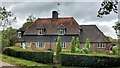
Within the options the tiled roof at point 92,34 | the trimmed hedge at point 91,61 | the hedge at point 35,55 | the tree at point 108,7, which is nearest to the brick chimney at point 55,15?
the tiled roof at point 92,34

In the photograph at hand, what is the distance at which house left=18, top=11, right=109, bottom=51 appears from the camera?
51906 mm

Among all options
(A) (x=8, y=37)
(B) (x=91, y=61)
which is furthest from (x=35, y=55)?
(A) (x=8, y=37)

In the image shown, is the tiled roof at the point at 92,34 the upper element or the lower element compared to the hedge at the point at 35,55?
upper

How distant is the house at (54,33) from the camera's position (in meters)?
51.9

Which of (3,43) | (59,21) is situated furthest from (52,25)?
(3,43)

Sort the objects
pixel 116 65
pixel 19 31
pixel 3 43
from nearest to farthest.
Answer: pixel 116 65 < pixel 3 43 < pixel 19 31

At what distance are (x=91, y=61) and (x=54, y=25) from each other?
25.8 m

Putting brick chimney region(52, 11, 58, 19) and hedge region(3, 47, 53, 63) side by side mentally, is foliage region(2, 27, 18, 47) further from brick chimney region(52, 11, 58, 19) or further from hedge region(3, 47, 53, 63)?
brick chimney region(52, 11, 58, 19)

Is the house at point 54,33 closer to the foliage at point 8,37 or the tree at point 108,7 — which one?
the foliage at point 8,37

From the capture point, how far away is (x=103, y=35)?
51.9 m

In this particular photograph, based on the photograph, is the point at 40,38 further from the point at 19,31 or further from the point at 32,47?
the point at 19,31

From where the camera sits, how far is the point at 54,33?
52.3m

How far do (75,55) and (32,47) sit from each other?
25.3m

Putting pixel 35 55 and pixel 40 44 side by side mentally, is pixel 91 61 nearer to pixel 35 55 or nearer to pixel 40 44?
pixel 35 55
